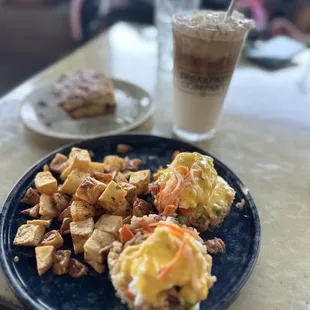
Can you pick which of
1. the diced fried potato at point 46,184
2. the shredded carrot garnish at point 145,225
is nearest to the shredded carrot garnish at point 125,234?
the shredded carrot garnish at point 145,225

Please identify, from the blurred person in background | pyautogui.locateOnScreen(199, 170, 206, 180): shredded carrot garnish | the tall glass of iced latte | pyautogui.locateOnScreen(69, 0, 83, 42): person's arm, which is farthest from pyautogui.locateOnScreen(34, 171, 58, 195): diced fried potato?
pyautogui.locateOnScreen(69, 0, 83, 42): person's arm

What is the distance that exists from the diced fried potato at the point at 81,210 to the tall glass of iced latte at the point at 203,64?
494 millimetres

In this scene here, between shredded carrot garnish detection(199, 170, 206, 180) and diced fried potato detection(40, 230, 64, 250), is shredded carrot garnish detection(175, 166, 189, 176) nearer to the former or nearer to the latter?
shredded carrot garnish detection(199, 170, 206, 180)

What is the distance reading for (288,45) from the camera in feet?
6.18

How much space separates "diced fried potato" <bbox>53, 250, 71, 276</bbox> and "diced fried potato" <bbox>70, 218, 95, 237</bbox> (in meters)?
0.04

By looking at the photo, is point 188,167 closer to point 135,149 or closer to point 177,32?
point 135,149

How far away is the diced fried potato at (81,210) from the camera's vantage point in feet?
2.56

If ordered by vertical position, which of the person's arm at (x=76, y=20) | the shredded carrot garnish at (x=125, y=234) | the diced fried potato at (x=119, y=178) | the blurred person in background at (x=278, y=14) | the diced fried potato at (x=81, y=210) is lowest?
the person's arm at (x=76, y=20)

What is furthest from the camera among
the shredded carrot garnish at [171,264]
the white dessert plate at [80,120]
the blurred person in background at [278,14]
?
the blurred person in background at [278,14]

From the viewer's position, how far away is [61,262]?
711 millimetres

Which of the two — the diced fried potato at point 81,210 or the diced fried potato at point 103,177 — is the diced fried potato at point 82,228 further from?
the diced fried potato at point 103,177

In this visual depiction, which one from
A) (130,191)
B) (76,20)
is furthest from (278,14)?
(130,191)

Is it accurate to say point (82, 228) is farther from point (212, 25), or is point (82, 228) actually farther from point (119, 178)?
point (212, 25)

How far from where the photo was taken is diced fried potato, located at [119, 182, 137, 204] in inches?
33.5
